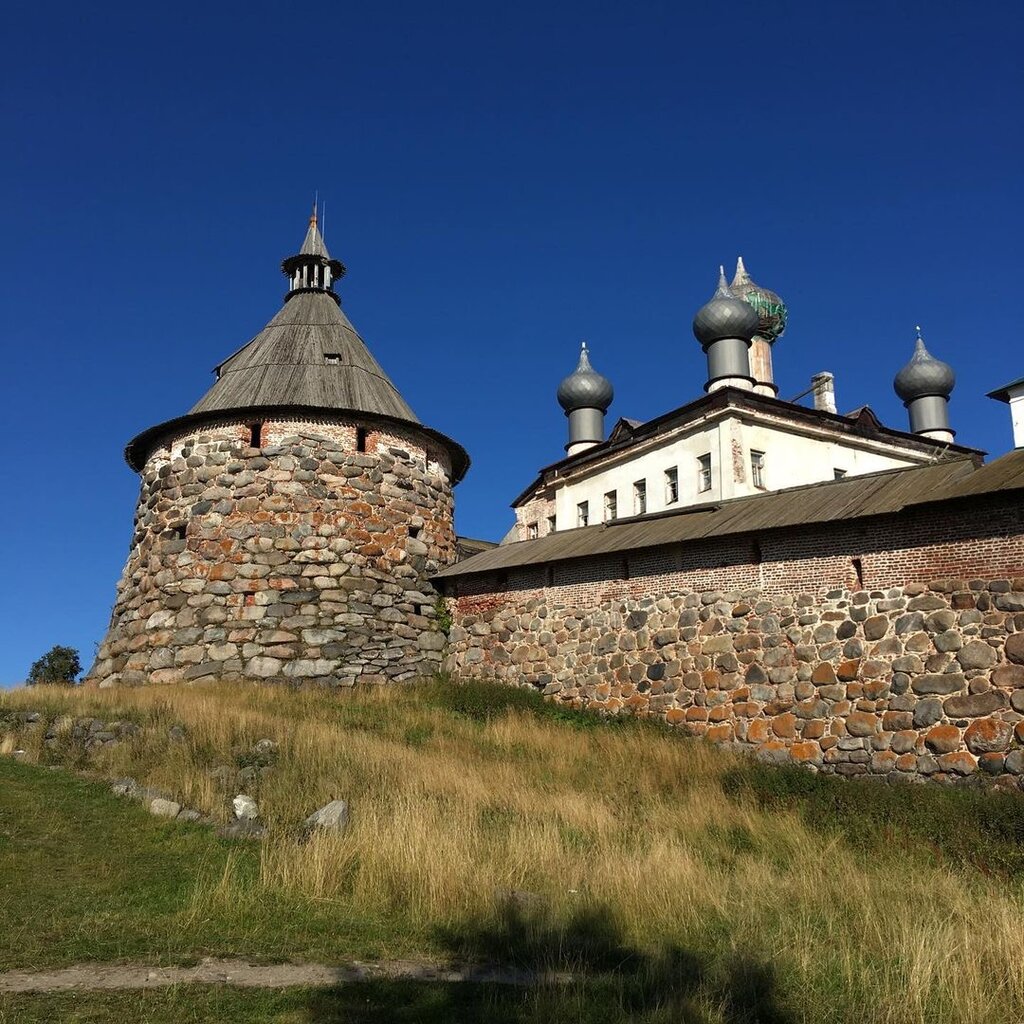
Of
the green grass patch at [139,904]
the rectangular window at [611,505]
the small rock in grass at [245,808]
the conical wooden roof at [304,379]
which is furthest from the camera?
the rectangular window at [611,505]

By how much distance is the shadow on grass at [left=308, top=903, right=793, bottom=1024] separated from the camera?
177 inches

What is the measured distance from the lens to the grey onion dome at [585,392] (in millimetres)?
30859

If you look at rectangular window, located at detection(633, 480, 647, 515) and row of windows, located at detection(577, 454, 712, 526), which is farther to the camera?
rectangular window, located at detection(633, 480, 647, 515)

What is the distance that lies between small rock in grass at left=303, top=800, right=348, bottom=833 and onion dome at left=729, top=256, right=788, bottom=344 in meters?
25.2

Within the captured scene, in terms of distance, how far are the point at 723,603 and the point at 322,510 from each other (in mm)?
7836

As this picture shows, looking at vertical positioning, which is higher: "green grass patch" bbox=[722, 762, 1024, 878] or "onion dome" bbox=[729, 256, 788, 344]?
"onion dome" bbox=[729, 256, 788, 344]

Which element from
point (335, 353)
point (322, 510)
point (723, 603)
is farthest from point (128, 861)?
point (335, 353)

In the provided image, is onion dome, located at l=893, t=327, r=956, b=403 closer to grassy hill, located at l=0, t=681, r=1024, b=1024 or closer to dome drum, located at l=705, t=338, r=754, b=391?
dome drum, located at l=705, t=338, r=754, b=391

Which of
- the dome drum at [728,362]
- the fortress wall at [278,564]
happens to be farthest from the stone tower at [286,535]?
the dome drum at [728,362]

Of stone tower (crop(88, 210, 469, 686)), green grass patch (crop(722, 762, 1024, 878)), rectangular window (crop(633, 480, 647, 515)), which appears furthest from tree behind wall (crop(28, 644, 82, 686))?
green grass patch (crop(722, 762, 1024, 878))

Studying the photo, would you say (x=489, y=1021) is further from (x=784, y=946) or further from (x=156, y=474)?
(x=156, y=474)

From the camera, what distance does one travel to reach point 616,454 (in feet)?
89.0

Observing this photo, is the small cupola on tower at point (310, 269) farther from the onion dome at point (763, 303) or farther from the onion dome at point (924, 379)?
the onion dome at point (924, 379)

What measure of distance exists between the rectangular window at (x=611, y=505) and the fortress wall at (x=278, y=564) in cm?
976
